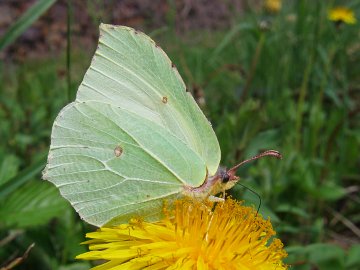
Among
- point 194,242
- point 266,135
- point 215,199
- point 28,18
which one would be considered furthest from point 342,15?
point 194,242

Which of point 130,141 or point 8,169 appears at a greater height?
point 130,141

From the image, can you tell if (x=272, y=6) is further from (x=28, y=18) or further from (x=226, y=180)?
(x=226, y=180)

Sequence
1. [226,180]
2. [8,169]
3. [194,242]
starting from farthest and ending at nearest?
[8,169] → [226,180] → [194,242]

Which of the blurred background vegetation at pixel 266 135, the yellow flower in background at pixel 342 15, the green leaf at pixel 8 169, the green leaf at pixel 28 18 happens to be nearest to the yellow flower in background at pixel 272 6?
the blurred background vegetation at pixel 266 135

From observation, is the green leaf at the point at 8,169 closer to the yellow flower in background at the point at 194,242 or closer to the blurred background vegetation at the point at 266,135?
the blurred background vegetation at the point at 266,135

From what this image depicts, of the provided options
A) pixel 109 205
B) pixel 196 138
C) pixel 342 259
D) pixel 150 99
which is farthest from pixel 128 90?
pixel 342 259

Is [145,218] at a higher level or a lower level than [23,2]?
higher

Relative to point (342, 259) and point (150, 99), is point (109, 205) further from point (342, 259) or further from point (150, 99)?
point (342, 259)
